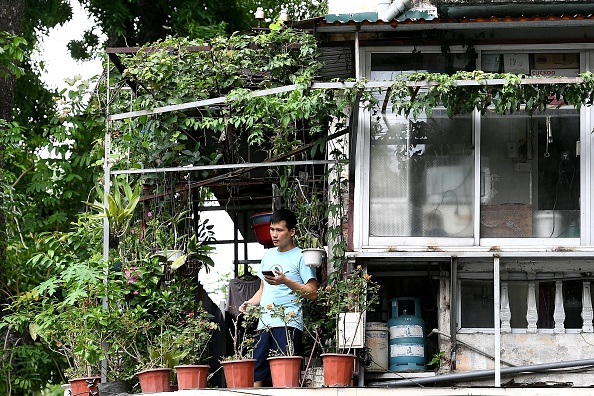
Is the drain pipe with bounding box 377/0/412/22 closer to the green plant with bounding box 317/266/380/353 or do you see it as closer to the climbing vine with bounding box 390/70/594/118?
the climbing vine with bounding box 390/70/594/118

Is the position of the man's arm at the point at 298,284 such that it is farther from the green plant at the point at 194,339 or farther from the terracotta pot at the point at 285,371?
the green plant at the point at 194,339

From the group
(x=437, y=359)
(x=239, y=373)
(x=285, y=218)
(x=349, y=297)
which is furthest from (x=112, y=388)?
(x=437, y=359)

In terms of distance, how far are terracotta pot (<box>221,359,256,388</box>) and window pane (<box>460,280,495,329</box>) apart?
6.92 feet

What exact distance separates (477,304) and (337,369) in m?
1.63

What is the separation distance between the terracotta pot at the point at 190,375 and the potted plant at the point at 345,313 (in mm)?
1142

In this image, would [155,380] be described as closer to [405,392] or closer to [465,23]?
[405,392]

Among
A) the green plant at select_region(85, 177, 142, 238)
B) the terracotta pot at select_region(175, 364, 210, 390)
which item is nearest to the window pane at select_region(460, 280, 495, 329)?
the terracotta pot at select_region(175, 364, 210, 390)

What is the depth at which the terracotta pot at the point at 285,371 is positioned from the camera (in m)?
11.0

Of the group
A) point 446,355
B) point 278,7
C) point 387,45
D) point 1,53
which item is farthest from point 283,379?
point 278,7

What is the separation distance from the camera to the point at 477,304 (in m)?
11.8

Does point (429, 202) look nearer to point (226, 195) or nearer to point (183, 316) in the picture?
point (183, 316)

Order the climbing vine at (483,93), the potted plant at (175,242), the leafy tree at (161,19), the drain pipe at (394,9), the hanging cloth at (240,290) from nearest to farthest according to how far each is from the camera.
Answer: the climbing vine at (483,93) → the potted plant at (175,242) → the drain pipe at (394,9) → the hanging cloth at (240,290) → the leafy tree at (161,19)

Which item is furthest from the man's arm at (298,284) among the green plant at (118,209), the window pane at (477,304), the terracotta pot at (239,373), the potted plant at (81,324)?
the green plant at (118,209)

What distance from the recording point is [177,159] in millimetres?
13352
